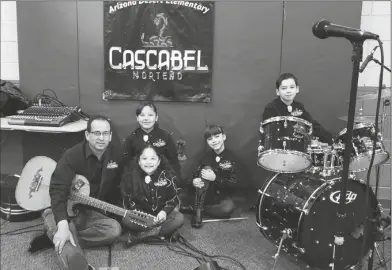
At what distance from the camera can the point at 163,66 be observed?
3420 millimetres

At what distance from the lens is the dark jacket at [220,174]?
3216 mm

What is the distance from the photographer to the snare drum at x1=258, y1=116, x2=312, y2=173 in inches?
93.6

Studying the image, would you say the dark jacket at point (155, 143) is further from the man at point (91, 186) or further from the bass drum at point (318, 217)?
the bass drum at point (318, 217)

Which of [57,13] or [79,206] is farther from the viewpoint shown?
[57,13]

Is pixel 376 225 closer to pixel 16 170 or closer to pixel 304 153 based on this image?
pixel 304 153

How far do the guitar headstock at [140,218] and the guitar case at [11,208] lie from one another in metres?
1.05

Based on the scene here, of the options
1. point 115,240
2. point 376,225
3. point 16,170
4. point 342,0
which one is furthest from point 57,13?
point 376,225

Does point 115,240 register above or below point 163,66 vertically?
below

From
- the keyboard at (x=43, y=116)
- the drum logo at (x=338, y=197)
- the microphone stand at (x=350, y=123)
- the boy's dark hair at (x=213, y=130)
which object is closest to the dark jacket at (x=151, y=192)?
the boy's dark hair at (x=213, y=130)

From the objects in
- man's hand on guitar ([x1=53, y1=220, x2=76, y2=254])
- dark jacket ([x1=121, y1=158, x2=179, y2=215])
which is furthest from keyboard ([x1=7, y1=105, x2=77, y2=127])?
man's hand on guitar ([x1=53, y1=220, x2=76, y2=254])

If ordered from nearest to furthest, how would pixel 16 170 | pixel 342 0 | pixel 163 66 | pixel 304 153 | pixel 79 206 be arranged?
pixel 304 153 < pixel 79 206 < pixel 342 0 < pixel 163 66 < pixel 16 170

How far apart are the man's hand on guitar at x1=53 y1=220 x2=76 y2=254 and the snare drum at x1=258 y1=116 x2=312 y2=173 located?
1.27 meters

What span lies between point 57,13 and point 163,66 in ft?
3.42

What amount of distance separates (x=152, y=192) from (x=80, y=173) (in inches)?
20.7
